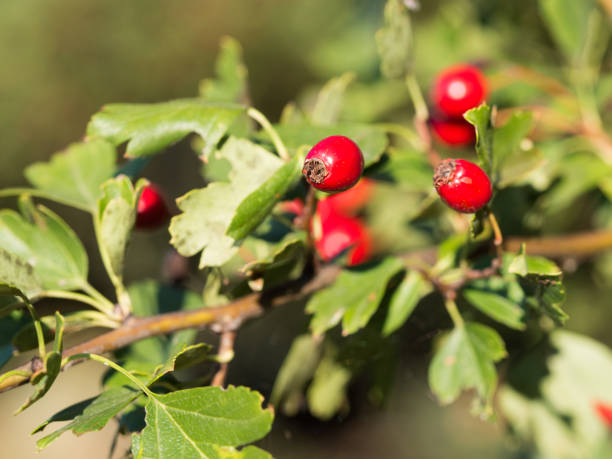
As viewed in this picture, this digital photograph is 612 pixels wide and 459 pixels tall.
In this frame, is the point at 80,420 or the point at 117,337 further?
the point at 117,337

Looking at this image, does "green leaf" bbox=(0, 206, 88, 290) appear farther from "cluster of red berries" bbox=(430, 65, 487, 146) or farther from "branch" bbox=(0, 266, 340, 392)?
"cluster of red berries" bbox=(430, 65, 487, 146)

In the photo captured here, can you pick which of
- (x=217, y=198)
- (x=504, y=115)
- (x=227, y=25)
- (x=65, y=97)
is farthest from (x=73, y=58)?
(x=217, y=198)

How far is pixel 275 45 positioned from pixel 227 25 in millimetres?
457

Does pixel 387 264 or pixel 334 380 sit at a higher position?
pixel 387 264

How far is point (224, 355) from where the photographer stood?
72 cm

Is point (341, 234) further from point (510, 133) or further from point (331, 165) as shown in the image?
point (331, 165)

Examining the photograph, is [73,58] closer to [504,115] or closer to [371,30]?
[371,30]

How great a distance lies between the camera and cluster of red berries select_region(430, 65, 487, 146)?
3.49ft

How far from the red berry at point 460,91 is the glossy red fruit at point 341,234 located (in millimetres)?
297

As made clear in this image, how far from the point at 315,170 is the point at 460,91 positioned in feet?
1.94

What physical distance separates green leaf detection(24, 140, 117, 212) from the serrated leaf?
15cm

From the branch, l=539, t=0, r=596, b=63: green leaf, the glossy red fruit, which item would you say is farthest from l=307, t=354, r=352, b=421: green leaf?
l=539, t=0, r=596, b=63: green leaf

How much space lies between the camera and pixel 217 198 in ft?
2.24

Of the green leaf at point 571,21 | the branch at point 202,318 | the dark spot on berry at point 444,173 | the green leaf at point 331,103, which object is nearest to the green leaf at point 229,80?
the green leaf at point 331,103
